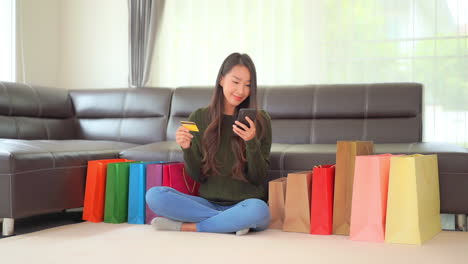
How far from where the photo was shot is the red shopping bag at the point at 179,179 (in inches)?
114

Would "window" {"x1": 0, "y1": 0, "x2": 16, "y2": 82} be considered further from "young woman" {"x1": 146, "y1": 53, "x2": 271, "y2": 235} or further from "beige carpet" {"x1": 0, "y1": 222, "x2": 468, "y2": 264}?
"young woman" {"x1": 146, "y1": 53, "x2": 271, "y2": 235}

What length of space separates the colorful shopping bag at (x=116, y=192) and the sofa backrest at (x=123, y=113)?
37.4 inches

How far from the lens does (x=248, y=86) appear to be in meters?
2.73

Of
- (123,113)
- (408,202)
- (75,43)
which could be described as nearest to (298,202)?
(408,202)

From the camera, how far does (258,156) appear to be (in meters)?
2.62

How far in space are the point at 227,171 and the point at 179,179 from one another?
13.5 inches

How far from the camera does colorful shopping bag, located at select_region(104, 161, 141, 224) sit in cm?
296

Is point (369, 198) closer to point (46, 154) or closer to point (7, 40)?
point (46, 154)

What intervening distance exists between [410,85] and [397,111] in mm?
204

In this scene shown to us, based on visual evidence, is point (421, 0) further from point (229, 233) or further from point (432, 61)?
point (229, 233)

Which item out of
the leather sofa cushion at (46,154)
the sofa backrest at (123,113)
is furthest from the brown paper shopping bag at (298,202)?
the sofa backrest at (123,113)

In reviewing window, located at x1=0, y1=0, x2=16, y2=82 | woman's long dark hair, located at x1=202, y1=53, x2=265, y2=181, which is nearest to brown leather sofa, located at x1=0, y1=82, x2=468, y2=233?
woman's long dark hair, located at x1=202, y1=53, x2=265, y2=181

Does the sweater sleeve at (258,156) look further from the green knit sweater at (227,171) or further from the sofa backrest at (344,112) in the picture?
the sofa backrest at (344,112)

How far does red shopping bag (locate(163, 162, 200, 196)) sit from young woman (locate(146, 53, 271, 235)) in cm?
17
